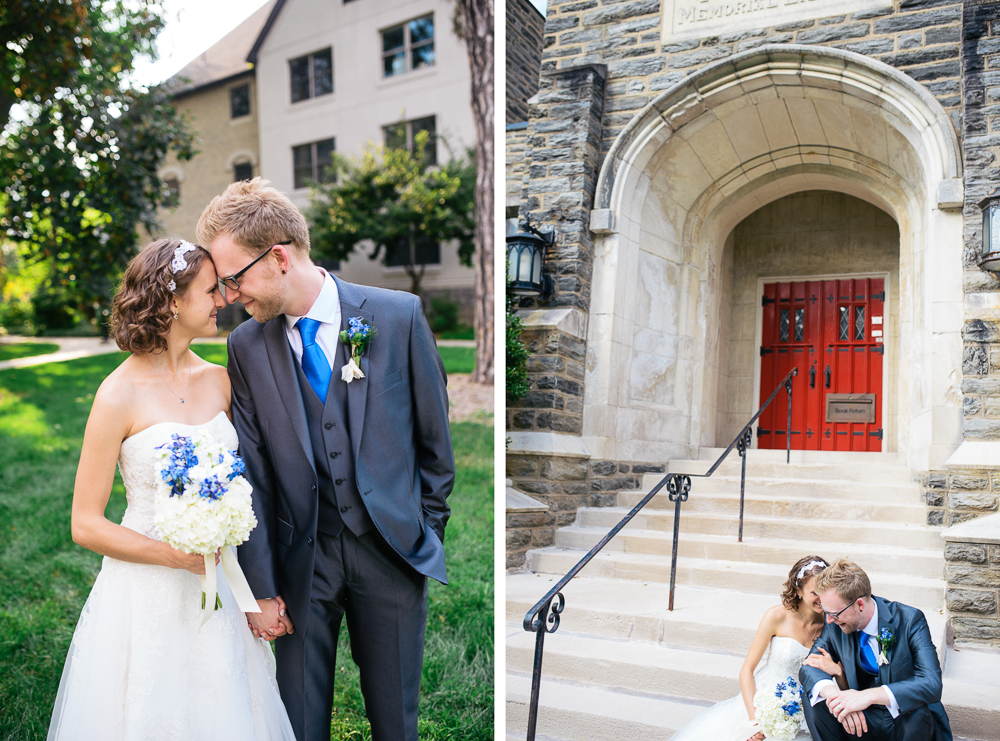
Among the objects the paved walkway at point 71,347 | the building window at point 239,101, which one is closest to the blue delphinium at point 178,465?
the paved walkway at point 71,347

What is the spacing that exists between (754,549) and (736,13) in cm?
234

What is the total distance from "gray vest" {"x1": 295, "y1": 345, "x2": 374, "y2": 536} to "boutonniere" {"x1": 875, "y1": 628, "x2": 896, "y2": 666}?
149 centimetres

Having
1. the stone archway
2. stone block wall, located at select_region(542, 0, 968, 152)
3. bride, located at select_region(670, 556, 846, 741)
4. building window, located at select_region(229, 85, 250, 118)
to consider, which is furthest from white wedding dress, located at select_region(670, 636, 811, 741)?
A: building window, located at select_region(229, 85, 250, 118)

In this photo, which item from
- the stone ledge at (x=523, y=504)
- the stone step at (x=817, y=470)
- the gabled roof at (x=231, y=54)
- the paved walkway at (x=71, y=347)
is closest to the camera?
the stone step at (x=817, y=470)

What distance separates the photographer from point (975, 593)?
2109mm

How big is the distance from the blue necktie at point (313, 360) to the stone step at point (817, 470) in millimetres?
1523

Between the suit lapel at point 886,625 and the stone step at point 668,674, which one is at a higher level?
the suit lapel at point 886,625

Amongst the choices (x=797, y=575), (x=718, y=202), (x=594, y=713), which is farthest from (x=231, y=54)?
(x=797, y=575)

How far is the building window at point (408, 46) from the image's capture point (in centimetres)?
1205

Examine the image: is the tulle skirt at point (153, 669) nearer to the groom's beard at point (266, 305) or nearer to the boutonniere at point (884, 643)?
the groom's beard at point (266, 305)

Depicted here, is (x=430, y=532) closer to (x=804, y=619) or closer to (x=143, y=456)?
(x=143, y=456)

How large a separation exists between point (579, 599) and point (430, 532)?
0.99 metres

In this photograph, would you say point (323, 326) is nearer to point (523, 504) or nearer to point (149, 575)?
point (149, 575)

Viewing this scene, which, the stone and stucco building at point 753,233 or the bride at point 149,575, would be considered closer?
the bride at point 149,575
